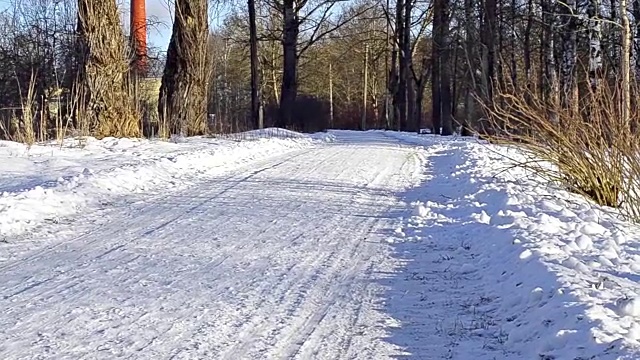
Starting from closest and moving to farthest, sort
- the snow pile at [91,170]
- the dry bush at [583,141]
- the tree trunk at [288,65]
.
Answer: the snow pile at [91,170] < the dry bush at [583,141] < the tree trunk at [288,65]

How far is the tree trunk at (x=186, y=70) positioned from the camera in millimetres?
20562

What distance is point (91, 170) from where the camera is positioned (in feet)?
35.3

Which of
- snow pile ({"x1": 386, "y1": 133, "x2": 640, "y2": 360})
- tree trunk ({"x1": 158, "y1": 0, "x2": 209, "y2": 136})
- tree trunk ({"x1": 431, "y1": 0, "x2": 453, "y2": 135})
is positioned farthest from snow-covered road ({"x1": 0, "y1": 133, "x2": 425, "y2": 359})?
tree trunk ({"x1": 431, "y1": 0, "x2": 453, "y2": 135})

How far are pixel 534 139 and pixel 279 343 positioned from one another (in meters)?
6.31

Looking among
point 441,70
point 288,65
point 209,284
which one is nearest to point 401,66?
point 441,70

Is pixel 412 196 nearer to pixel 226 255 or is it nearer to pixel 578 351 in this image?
pixel 226 255

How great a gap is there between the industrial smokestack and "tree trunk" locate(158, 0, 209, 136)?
0.91 metres

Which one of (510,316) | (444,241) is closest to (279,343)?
(510,316)

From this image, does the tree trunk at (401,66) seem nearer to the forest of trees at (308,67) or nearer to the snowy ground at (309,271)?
the forest of trees at (308,67)

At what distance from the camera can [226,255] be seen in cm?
619

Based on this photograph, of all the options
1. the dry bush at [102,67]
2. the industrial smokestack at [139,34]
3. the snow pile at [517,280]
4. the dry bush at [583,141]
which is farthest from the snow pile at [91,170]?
the dry bush at [583,141]

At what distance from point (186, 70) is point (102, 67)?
3.97 metres

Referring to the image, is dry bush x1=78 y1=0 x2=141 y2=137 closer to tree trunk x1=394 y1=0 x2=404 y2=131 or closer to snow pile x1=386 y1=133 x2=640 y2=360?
snow pile x1=386 y1=133 x2=640 y2=360

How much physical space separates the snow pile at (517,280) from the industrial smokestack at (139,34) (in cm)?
1309
